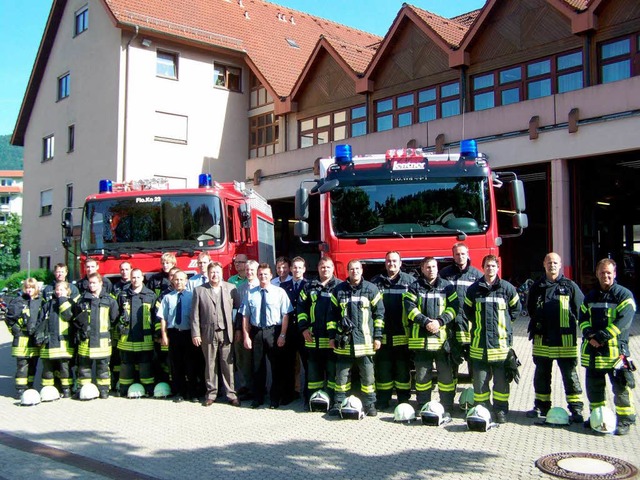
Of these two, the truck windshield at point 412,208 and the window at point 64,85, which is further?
the window at point 64,85

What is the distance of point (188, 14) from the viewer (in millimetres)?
29562

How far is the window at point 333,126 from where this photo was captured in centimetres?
2514

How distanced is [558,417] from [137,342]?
5152mm

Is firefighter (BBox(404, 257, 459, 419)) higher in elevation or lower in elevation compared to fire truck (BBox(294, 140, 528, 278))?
lower

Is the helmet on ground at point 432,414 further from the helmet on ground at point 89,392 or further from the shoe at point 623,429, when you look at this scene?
the helmet on ground at point 89,392

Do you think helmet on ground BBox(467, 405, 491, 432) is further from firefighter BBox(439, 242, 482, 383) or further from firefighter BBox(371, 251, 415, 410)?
firefighter BBox(371, 251, 415, 410)

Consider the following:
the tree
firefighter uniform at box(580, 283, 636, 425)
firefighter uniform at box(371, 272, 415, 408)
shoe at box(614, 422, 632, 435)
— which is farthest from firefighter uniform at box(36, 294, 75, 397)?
the tree

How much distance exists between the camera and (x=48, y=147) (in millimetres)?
32219

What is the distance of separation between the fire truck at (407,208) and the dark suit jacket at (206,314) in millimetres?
1533

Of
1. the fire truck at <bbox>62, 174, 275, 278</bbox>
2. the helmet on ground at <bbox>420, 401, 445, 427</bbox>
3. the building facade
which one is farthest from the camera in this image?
the building facade

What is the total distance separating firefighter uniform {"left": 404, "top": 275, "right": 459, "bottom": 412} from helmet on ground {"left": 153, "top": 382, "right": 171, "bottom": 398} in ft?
10.7

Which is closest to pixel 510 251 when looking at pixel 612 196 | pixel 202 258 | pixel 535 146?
pixel 612 196

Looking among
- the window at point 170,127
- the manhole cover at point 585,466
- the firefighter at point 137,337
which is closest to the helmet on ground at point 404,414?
the manhole cover at point 585,466

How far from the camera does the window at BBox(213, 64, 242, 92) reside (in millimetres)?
29594
